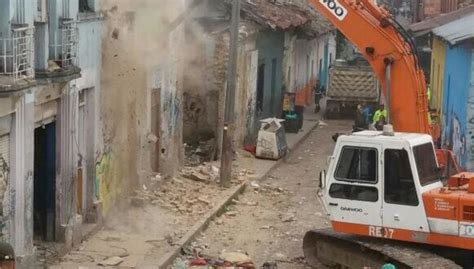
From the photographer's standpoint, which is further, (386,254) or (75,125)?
(75,125)

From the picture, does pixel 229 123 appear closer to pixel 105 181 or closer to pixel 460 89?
pixel 105 181

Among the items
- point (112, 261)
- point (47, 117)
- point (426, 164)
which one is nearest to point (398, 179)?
point (426, 164)

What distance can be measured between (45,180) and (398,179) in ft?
18.4

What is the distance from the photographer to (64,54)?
49.3 feet

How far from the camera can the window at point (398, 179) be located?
13648 millimetres

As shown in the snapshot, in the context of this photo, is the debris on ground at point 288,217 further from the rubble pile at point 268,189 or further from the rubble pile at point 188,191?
the rubble pile at point 268,189

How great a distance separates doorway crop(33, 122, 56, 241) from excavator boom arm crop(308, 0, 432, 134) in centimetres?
487

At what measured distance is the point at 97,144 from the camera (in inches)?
682

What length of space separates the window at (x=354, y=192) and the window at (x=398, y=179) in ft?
0.63

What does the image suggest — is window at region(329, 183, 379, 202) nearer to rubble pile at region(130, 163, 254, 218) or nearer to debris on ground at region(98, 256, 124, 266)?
debris on ground at region(98, 256, 124, 266)

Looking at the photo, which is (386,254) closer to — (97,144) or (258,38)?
(97,144)

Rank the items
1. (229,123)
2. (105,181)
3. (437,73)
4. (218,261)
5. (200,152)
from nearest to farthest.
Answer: (218,261) < (105,181) < (229,123) < (200,152) < (437,73)

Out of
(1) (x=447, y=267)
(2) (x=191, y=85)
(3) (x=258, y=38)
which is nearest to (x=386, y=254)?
(1) (x=447, y=267)

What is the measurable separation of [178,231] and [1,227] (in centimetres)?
483
